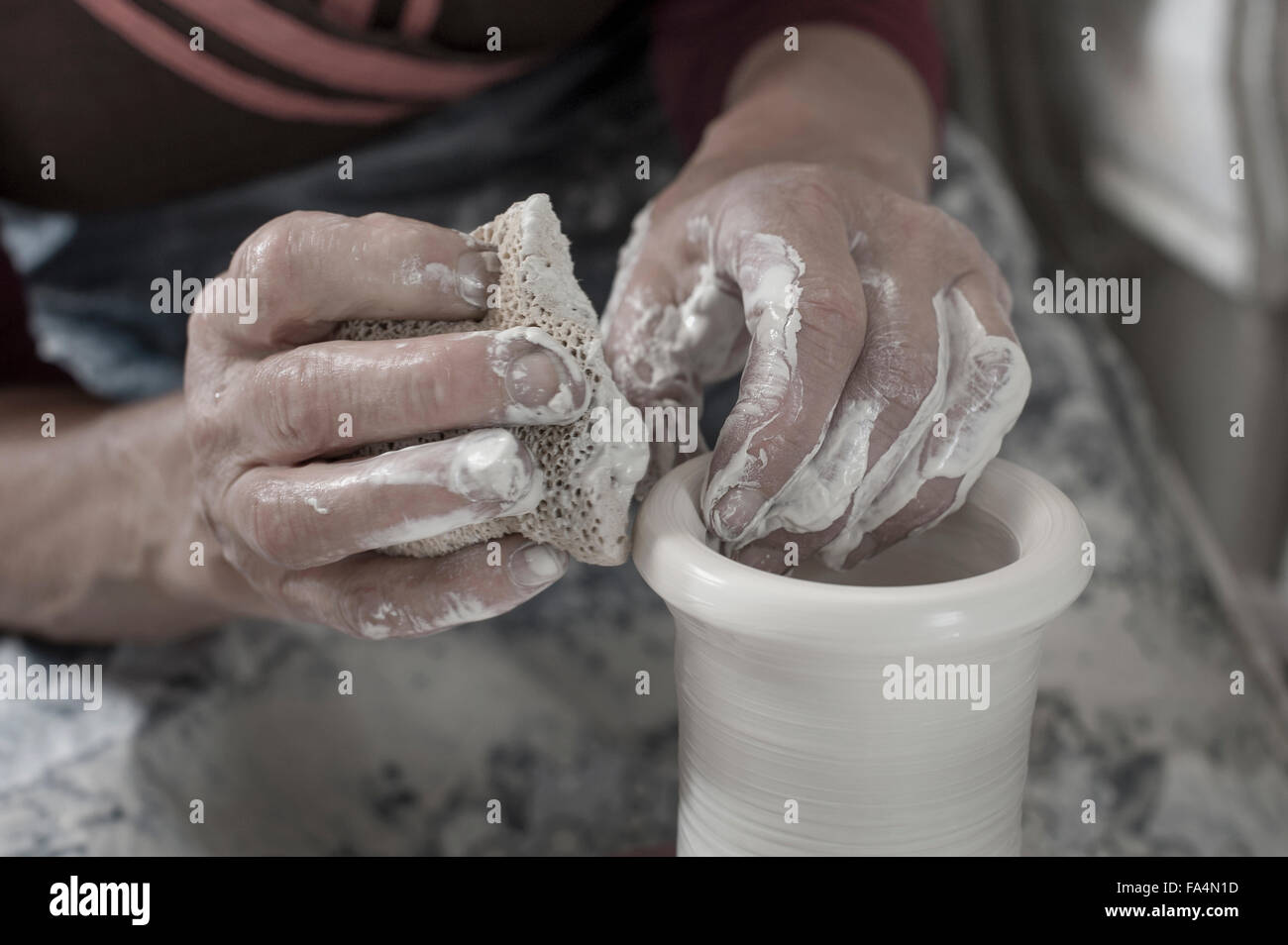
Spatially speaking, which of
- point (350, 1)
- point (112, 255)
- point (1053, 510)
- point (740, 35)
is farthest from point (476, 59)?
point (1053, 510)

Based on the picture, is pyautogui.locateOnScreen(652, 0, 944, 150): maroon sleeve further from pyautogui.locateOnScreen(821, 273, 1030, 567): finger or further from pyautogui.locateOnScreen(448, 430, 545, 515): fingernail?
pyautogui.locateOnScreen(448, 430, 545, 515): fingernail

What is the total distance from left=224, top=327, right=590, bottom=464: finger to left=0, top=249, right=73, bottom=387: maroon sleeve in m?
0.42

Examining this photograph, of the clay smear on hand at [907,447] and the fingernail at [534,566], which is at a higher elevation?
the clay smear on hand at [907,447]

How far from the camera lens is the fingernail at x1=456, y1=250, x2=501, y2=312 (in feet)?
1.60

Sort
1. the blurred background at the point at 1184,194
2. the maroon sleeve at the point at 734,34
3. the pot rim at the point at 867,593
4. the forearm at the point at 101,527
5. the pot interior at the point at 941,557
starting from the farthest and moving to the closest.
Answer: the blurred background at the point at 1184,194 < the maroon sleeve at the point at 734,34 < the forearm at the point at 101,527 < the pot interior at the point at 941,557 < the pot rim at the point at 867,593

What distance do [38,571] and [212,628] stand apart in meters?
0.12

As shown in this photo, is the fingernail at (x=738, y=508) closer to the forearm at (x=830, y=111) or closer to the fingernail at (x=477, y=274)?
the fingernail at (x=477, y=274)

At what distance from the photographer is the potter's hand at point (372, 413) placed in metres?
0.46

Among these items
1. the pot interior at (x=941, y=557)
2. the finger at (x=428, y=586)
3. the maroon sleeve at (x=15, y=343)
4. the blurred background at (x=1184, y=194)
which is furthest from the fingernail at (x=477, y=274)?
the blurred background at (x=1184, y=194)

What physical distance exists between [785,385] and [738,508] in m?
0.06

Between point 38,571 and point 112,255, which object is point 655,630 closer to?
point 38,571

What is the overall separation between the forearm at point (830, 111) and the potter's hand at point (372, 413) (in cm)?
29

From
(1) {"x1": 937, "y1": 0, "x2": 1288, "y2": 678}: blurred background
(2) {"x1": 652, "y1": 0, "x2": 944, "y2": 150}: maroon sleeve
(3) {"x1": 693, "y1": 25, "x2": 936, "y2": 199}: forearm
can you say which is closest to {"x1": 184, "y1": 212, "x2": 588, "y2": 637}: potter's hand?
(3) {"x1": 693, "y1": 25, "x2": 936, "y2": 199}: forearm

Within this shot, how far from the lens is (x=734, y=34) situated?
0.99 metres
